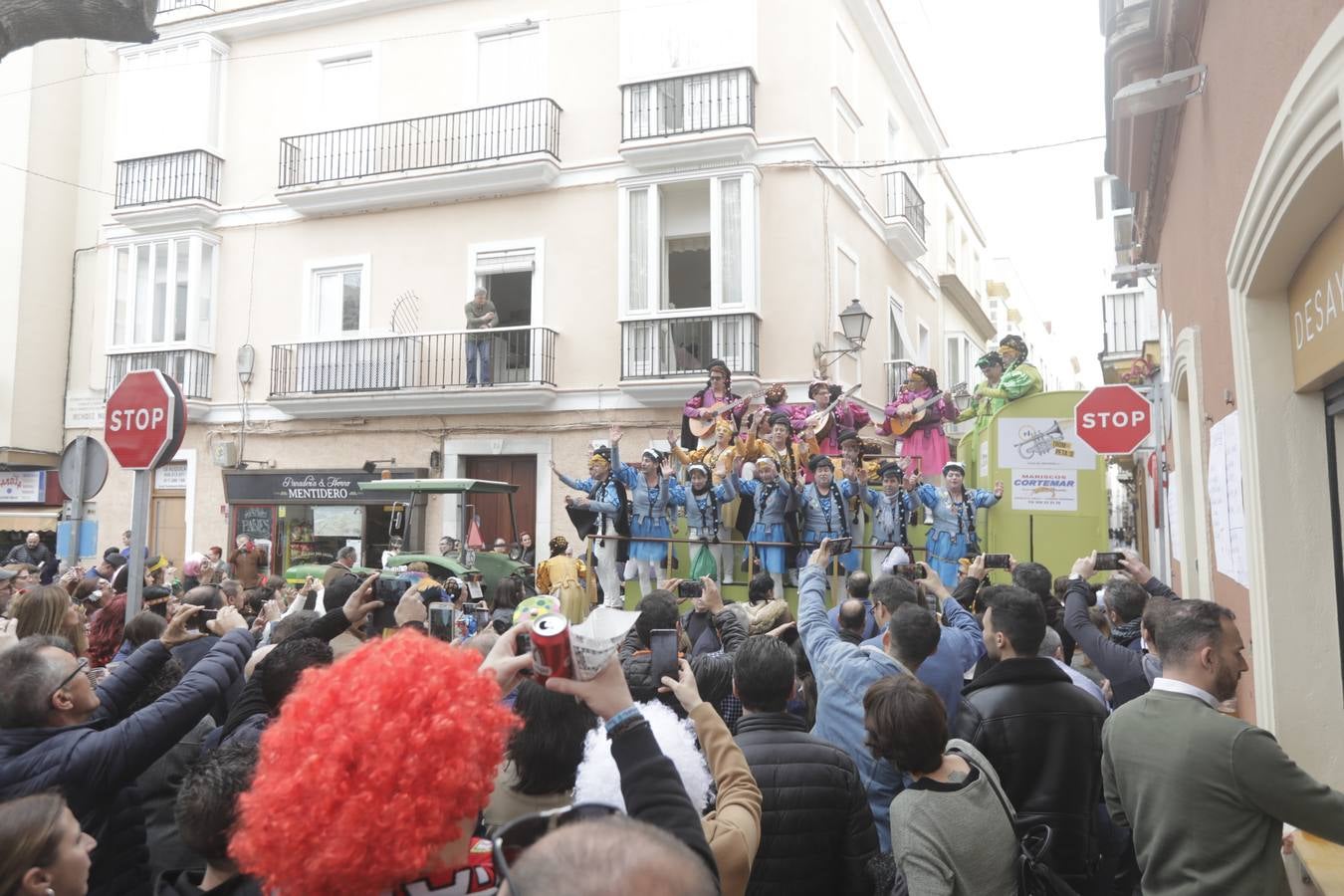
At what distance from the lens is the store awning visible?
836 inches

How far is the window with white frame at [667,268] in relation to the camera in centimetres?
1628

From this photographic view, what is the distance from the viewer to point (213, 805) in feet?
7.54

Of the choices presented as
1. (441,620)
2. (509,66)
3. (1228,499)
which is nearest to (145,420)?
(441,620)

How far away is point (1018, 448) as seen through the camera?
11.2 meters

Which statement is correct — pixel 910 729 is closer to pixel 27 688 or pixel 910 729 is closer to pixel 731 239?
pixel 27 688

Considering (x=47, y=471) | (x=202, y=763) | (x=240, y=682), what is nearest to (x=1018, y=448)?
(x=240, y=682)

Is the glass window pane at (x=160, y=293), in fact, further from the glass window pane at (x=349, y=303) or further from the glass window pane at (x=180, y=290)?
the glass window pane at (x=349, y=303)

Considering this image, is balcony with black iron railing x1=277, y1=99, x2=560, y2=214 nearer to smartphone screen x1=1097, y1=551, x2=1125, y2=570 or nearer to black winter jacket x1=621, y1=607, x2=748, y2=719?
smartphone screen x1=1097, y1=551, x2=1125, y2=570

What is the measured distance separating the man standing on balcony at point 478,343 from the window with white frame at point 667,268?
2654mm

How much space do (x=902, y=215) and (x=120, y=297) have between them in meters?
16.7

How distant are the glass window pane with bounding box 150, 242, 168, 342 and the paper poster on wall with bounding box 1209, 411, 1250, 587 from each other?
2025cm

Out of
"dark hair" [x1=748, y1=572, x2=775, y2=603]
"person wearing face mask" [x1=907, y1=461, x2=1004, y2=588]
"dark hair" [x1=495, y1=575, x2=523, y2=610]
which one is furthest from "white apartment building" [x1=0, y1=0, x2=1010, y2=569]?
"dark hair" [x1=495, y1=575, x2=523, y2=610]

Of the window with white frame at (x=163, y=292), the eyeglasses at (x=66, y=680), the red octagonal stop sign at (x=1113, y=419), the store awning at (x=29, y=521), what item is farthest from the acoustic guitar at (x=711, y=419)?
the store awning at (x=29, y=521)

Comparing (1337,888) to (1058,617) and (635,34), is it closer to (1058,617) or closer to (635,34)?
(1058,617)
